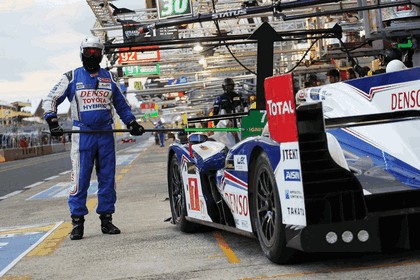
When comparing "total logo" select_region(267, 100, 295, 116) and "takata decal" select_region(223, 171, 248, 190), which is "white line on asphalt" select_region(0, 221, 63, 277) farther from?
"total logo" select_region(267, 100, 295, 116)

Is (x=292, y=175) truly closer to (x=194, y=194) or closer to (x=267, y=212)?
(x=267, y=212)

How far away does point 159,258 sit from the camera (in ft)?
22.3

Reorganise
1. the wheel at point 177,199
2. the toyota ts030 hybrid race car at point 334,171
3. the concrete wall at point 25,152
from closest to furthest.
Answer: the toyota ts030 hybrid race car at point 334,171
the wheel at point 177,199
the concrete wall at point 25,152

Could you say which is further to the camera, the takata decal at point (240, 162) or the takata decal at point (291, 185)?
the takata decal at point (240, 162)

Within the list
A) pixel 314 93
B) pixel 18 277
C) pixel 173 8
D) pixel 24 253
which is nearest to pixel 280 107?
pixel 314 93

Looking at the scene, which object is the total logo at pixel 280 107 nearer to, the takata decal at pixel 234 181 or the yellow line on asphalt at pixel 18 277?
the takata decal at pixel 234 181

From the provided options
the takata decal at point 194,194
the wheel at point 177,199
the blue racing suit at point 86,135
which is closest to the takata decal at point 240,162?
the takata decal at point 194,194

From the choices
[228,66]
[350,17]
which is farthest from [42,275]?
[228,66]

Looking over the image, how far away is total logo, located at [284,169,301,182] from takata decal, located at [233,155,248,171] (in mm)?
911

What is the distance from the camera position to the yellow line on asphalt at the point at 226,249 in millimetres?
6386

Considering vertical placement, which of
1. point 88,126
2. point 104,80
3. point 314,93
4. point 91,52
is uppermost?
point 91,52

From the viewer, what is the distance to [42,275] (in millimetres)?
6426

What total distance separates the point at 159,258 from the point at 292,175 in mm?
1898

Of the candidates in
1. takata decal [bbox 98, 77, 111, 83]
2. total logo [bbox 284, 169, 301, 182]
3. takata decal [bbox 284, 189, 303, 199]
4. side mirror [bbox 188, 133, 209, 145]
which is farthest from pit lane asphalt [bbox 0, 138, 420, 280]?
takata decal [bbox 98, 77, 111, 83]
